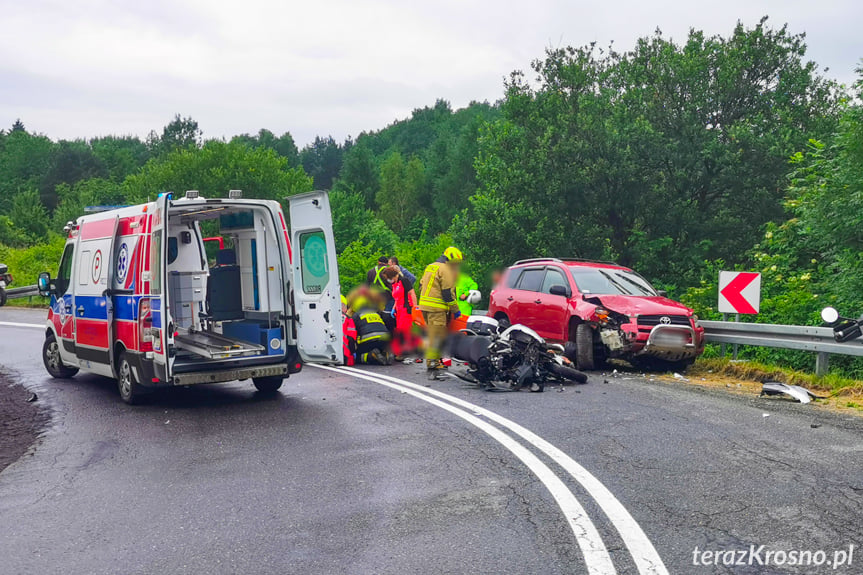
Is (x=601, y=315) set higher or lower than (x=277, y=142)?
lower

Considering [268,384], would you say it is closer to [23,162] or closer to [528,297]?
[528,297]

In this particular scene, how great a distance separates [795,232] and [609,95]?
46.9 ft

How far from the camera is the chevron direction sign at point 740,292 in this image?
12.3 m

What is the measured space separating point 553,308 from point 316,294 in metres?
4.54

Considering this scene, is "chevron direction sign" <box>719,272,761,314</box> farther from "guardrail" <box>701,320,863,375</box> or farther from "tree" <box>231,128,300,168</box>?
"tree" <box>231,128,300,168</box>

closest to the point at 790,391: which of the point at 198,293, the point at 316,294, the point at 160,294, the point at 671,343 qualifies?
the point at 671,343

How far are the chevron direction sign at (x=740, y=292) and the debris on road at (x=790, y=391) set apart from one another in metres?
2.39

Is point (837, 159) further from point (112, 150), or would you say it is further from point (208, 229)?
point (112, 150)

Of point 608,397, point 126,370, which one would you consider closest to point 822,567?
point 608,397

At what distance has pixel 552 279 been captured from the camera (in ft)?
45.0

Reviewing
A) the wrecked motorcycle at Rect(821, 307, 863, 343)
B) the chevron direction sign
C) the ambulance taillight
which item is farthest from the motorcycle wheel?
the ambulance taillight

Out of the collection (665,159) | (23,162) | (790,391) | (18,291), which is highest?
(23,162)

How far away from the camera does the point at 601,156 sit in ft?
88.7

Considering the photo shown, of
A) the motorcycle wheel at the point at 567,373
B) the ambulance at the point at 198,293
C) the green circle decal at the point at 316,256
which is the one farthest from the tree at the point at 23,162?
the motorcycle wheel at the point at 567,373
